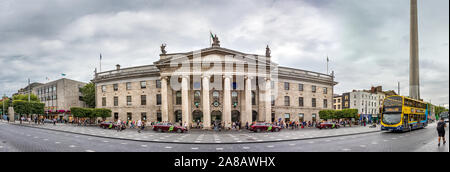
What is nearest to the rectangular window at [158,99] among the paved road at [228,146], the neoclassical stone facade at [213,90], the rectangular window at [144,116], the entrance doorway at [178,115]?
the neoclassical stone facade at [213,90]

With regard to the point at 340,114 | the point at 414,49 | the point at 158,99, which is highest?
the point at 414,49

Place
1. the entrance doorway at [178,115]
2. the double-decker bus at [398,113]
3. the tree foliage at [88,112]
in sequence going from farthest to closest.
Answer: the entrance doorway at [178,115]
the tree foliage at [88,112]
the double-decker bus at [398,113]

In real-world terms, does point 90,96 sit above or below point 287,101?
above

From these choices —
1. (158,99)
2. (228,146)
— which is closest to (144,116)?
(158,99)

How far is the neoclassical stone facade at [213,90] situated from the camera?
3256 cm

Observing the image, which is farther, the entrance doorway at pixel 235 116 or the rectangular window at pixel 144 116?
the rectangular window at pixel 144 116

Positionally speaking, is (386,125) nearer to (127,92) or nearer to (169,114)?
(169,114)

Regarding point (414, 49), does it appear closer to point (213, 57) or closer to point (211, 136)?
point (211, 136)

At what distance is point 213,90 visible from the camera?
1469 inches

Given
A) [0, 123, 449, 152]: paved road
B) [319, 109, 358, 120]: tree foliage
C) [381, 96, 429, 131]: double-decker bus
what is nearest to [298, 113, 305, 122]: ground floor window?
[319, 109, 358, 120]: tree foliage

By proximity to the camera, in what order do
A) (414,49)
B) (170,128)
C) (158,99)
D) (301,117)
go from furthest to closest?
(301,117) < (158,99) < (170,128) < (414,49)

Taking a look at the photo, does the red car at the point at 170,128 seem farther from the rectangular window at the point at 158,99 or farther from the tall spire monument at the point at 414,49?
the tall spire monument at the point at 414,49

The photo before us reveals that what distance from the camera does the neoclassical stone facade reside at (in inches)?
1282
